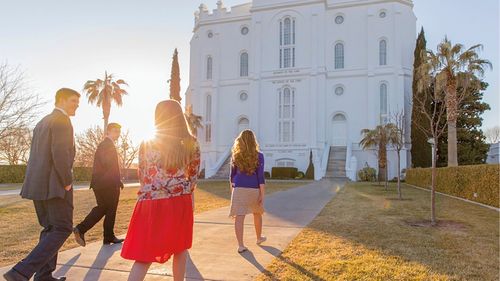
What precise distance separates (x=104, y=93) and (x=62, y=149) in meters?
32.8

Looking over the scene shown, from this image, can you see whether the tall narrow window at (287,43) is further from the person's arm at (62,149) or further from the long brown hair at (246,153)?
the person's arm at (62,149)

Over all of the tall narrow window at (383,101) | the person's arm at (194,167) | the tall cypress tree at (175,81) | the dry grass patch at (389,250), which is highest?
the tall cypress tree at (175,81)

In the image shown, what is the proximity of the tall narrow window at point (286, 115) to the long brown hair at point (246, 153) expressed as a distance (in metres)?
33.2

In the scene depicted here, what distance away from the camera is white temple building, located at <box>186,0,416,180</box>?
37.9 meters

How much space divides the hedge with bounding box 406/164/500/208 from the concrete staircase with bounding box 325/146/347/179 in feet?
47.9

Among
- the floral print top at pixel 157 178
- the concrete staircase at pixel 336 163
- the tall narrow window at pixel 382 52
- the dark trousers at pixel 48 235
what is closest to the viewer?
the floral print top at pixel 157 178

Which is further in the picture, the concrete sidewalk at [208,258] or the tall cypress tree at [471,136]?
the tall cypress tree at [471,136]

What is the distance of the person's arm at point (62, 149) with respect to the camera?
4.17 m

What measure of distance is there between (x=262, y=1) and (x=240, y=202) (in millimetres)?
38077

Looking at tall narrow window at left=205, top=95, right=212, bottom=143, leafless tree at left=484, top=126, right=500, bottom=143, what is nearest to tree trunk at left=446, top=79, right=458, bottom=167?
tall narrow window at left=205, top=95, right=212, bottom=143

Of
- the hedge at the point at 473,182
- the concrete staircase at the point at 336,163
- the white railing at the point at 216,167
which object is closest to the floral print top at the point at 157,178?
the hedge at the point at 473,182

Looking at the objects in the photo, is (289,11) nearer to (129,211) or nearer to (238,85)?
(238,85)

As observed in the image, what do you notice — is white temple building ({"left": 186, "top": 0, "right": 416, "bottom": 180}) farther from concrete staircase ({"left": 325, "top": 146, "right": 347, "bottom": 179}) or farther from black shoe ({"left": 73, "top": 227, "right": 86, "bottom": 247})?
black shoe ({"left": 73, "top": 227, "right": 86, "bottom": 247})

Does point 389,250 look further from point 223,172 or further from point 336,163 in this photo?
point 223,172
